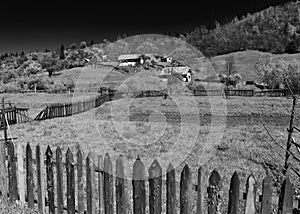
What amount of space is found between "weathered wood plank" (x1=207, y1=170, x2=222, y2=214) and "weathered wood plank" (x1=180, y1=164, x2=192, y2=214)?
222 mm

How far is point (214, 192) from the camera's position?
9.73 feet

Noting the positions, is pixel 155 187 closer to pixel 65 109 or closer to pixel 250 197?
pixel 250 197

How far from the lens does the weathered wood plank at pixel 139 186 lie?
3.19m

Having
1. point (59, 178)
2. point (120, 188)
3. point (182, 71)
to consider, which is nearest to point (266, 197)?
point (120, 188)

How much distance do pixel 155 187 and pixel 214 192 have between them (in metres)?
0.64

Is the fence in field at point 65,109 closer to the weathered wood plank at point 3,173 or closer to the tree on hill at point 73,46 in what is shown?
the weathered wood plank at point 3,173

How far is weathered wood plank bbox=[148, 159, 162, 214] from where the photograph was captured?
307 cm

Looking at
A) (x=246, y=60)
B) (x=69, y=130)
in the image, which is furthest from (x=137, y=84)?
(x=246, y=60)

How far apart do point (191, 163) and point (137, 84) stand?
119ft

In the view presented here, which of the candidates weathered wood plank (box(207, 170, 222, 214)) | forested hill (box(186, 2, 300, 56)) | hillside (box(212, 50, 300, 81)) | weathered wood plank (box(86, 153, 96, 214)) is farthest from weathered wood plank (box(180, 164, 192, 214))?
forested hill (box(186, 2, 300, 56))

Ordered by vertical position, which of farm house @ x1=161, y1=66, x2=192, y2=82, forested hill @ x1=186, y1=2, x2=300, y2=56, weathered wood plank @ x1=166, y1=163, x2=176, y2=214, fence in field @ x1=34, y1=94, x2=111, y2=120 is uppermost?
forested hill @ x1=186, y1=2, x2=300, y2=56

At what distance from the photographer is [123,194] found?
350cm

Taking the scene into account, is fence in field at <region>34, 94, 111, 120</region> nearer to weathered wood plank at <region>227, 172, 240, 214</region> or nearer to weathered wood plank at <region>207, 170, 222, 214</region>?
weathered wood plank at <region>207, 170, 222, 214</region>

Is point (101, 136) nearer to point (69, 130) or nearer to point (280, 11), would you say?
point (69, 130)
